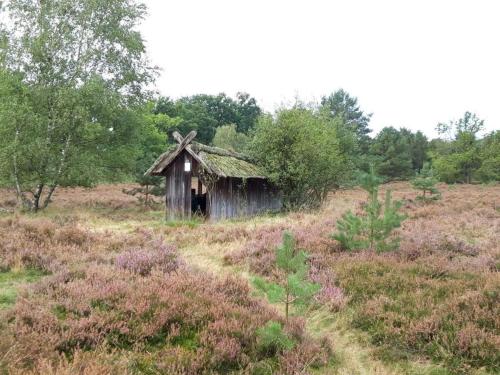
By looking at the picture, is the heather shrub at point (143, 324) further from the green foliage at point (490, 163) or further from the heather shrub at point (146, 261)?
the green foliage at point (490, 163)

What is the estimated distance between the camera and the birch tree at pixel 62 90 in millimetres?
19234

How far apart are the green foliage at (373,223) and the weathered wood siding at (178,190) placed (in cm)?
1109

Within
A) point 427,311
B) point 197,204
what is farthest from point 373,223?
point 197,204

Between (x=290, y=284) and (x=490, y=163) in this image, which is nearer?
(x=290, y=284)

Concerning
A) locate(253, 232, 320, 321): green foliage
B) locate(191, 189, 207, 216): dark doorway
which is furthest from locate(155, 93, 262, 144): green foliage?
locate(253, 232, 320, 321): green foliage

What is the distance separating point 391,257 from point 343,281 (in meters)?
1.82

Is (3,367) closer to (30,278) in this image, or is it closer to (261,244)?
(30,278)

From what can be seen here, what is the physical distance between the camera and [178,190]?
65.1 ft

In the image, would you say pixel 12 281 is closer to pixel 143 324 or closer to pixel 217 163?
pixel 143 324

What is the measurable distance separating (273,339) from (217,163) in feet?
46.6

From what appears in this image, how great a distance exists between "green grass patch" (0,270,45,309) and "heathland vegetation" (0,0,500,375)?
4 cm

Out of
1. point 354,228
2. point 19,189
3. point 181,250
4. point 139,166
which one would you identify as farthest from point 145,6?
point 354,228

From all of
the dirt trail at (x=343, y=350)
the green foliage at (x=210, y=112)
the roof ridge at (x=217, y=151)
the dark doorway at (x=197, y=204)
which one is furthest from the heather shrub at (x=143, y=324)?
the green foliage at (x=210, y=112)

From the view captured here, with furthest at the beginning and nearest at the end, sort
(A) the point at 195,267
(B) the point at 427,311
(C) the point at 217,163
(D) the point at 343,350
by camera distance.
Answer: (C) the point at 217,163, (A) the point at 195,267, (B) the point at 427,311, (D) the point at 343,350
